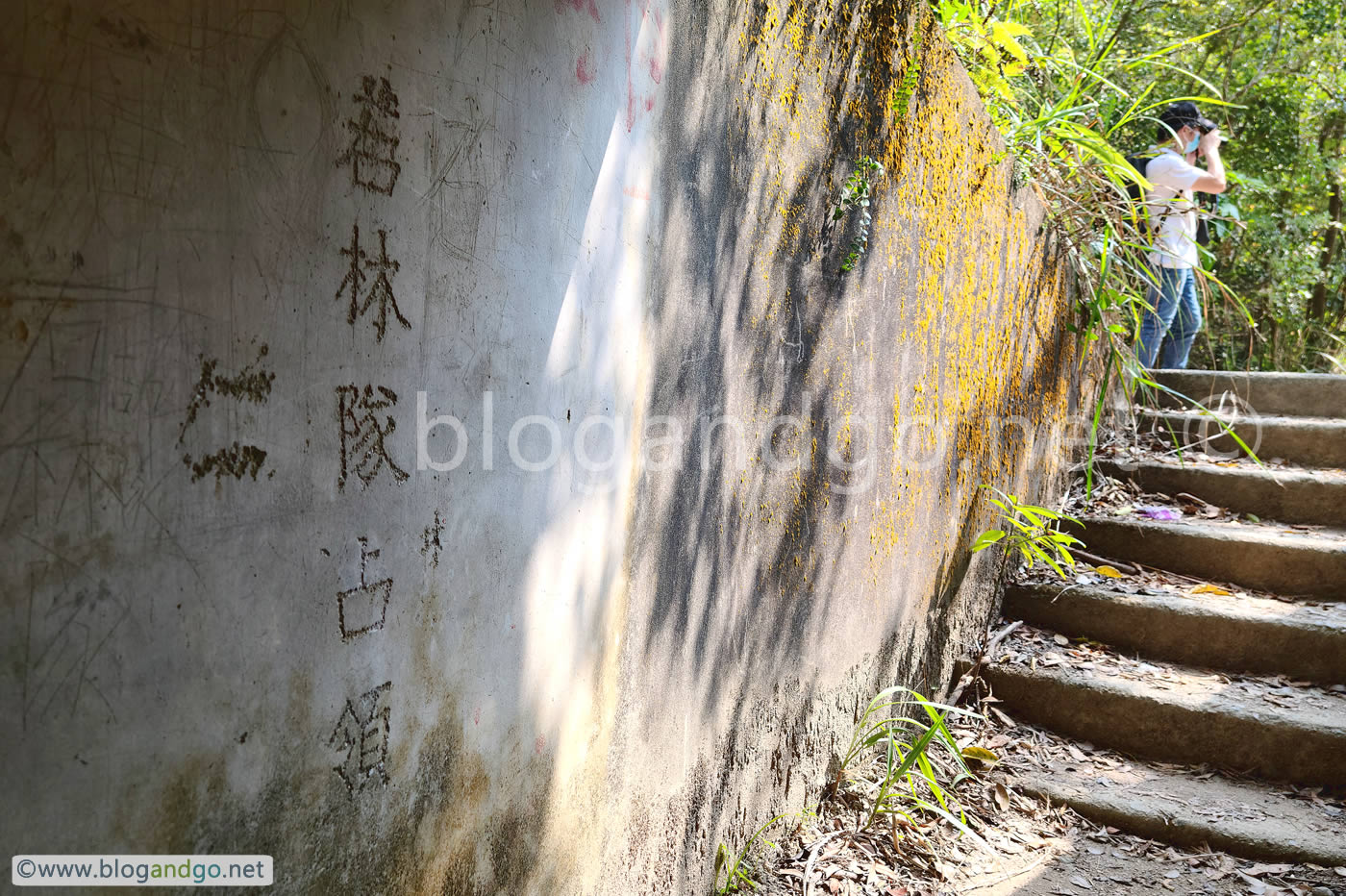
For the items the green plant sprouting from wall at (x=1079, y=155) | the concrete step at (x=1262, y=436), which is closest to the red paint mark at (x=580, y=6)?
the green plant sprouting from wall at (x=1079, y=155)

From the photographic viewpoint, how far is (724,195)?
73.2 inches

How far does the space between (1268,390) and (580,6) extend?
4.40 metres

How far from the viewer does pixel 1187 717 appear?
9.66ft

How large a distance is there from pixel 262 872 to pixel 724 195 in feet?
4.52

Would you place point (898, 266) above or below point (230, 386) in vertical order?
above

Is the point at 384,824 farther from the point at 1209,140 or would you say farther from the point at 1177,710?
the point at 1209,140

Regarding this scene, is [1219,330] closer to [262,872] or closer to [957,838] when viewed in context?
[957,838]

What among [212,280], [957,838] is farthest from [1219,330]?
[212,280]

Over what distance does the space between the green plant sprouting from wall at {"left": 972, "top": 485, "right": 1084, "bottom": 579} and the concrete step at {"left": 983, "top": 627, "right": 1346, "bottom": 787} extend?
1.18 ft

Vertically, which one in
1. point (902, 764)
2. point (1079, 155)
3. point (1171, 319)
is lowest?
point (902, 764)

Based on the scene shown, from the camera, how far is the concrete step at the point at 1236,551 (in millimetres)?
3432

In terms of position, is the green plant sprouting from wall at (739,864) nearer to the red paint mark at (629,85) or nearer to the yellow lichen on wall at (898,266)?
the yellow lichen on wall at (898,266)

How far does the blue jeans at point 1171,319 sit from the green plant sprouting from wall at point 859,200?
2450 mm

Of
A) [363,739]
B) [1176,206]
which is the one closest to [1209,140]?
[1176,206]
